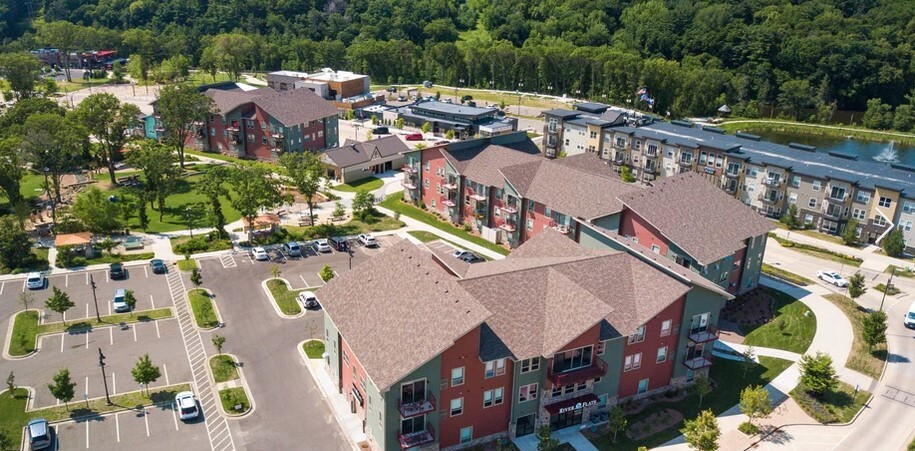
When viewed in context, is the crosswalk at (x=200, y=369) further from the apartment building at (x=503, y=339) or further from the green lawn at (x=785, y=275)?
the green lawn at (x=785, y=275)

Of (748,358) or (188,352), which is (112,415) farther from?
(748,358)

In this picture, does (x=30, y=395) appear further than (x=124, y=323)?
No

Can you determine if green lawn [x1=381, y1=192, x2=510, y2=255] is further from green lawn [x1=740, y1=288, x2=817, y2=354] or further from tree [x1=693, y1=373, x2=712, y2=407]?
tree [x1=693, y1=373, x2=712, y2=407]

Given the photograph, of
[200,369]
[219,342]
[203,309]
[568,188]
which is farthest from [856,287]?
[203,309]

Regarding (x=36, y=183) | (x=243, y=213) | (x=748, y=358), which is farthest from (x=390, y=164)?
(x=748, y=358)

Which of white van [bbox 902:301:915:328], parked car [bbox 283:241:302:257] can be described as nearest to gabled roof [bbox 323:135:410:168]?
parked car [bbox 283:241:302:257]

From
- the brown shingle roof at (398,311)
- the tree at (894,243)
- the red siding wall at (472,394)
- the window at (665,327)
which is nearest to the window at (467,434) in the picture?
the red siding wall at (472,394)
